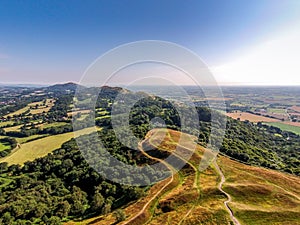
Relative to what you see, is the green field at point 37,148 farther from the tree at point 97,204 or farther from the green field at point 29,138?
the tree at point 97,204

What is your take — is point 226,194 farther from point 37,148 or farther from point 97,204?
point 37,148

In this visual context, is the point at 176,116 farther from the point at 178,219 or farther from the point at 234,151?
the point at 178,219

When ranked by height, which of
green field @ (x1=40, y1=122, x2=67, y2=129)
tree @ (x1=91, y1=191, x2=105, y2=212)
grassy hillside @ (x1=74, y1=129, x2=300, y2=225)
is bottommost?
green field @ (x1=40, y1=122, x2=67, y2=129)

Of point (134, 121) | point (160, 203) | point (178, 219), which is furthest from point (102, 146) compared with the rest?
point (178, 219)

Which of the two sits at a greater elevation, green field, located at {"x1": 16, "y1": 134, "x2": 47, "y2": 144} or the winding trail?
the winding trail

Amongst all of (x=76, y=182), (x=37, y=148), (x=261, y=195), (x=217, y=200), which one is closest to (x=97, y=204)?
(x=76, y=182)

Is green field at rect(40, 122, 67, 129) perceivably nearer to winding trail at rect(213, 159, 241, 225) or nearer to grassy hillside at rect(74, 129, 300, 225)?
grassy hillside at rect(74, 129, 300, 225)

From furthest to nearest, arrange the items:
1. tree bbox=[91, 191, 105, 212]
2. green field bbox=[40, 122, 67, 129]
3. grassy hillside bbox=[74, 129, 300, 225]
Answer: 1. green field bbox=[40, 122, 67, 129]
2. tree bbox=[91, 191, 105, 212]
3. grassy hillside bbox=[74, 129, 300, 225]

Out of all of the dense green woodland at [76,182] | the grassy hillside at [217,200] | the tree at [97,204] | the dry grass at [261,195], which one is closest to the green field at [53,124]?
the dense green woodland at [76,182]

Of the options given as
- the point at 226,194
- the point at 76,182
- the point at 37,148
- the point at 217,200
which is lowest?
the point at 37,148

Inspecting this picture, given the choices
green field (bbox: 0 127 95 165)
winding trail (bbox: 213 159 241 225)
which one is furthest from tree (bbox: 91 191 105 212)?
green field (bbox: 0 127 95 165)
